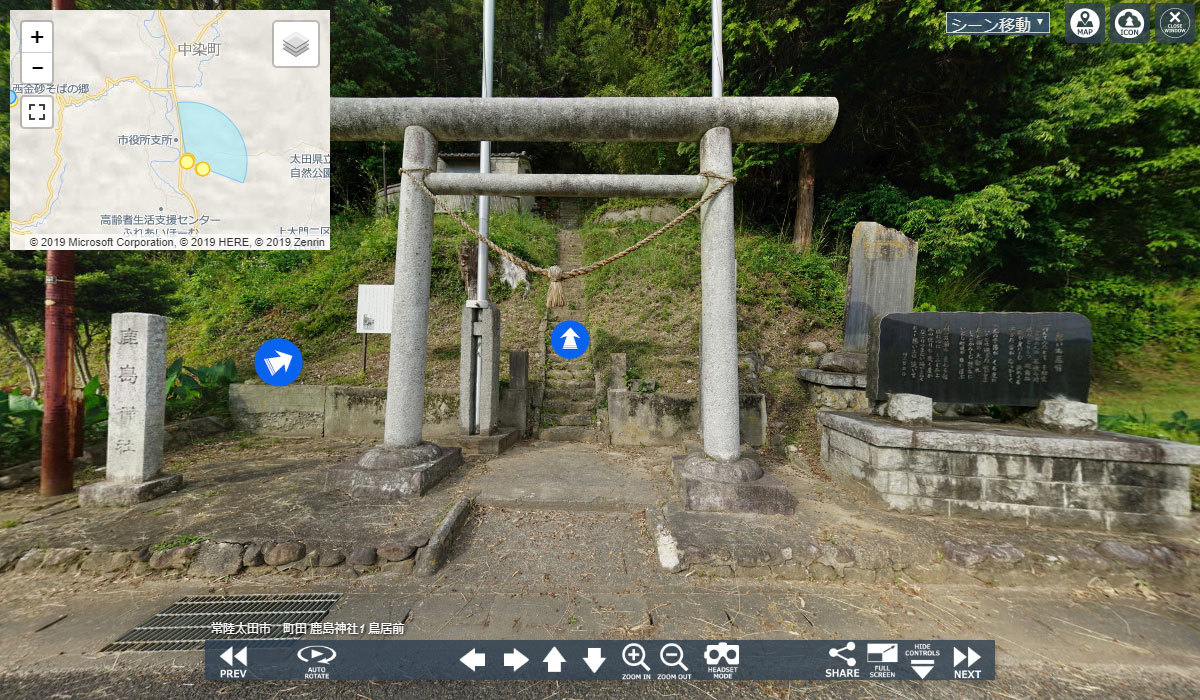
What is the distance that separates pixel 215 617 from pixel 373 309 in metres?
4.66

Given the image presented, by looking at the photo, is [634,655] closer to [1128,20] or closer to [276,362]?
[276,362]

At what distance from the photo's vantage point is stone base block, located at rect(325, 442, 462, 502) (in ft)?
13.6

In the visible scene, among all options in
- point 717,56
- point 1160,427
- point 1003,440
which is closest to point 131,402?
point 717,56

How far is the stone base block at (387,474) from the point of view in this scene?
163 inches

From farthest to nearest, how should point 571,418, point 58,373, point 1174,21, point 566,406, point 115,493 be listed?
point 1174,21 → point 566,406 → point 571,418 → point 58,373 → point 115,493

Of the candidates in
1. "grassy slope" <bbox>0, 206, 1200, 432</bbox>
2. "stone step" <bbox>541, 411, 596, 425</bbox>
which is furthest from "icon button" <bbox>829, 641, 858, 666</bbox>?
"stone step" <bbox>541, 411, 596, 425</bbox>

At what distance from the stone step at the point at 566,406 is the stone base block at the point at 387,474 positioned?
2796 millimetres

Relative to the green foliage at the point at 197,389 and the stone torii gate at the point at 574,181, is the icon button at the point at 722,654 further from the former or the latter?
the green foliage at the point at 197,389

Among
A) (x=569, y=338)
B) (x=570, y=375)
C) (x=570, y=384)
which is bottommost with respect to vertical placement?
(x=570, y=384)

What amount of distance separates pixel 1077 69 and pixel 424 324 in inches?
589

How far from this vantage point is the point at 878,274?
21.9ft

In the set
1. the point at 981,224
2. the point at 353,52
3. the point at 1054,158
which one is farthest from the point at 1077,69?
the point at 353,52

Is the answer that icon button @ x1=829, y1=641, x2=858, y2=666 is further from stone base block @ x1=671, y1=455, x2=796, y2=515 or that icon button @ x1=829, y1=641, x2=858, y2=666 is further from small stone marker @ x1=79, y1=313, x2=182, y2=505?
small stone marker @ x1=79, y1=313, x2=182, y2=505

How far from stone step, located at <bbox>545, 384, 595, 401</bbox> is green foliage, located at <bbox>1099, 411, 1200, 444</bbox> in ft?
23.2
